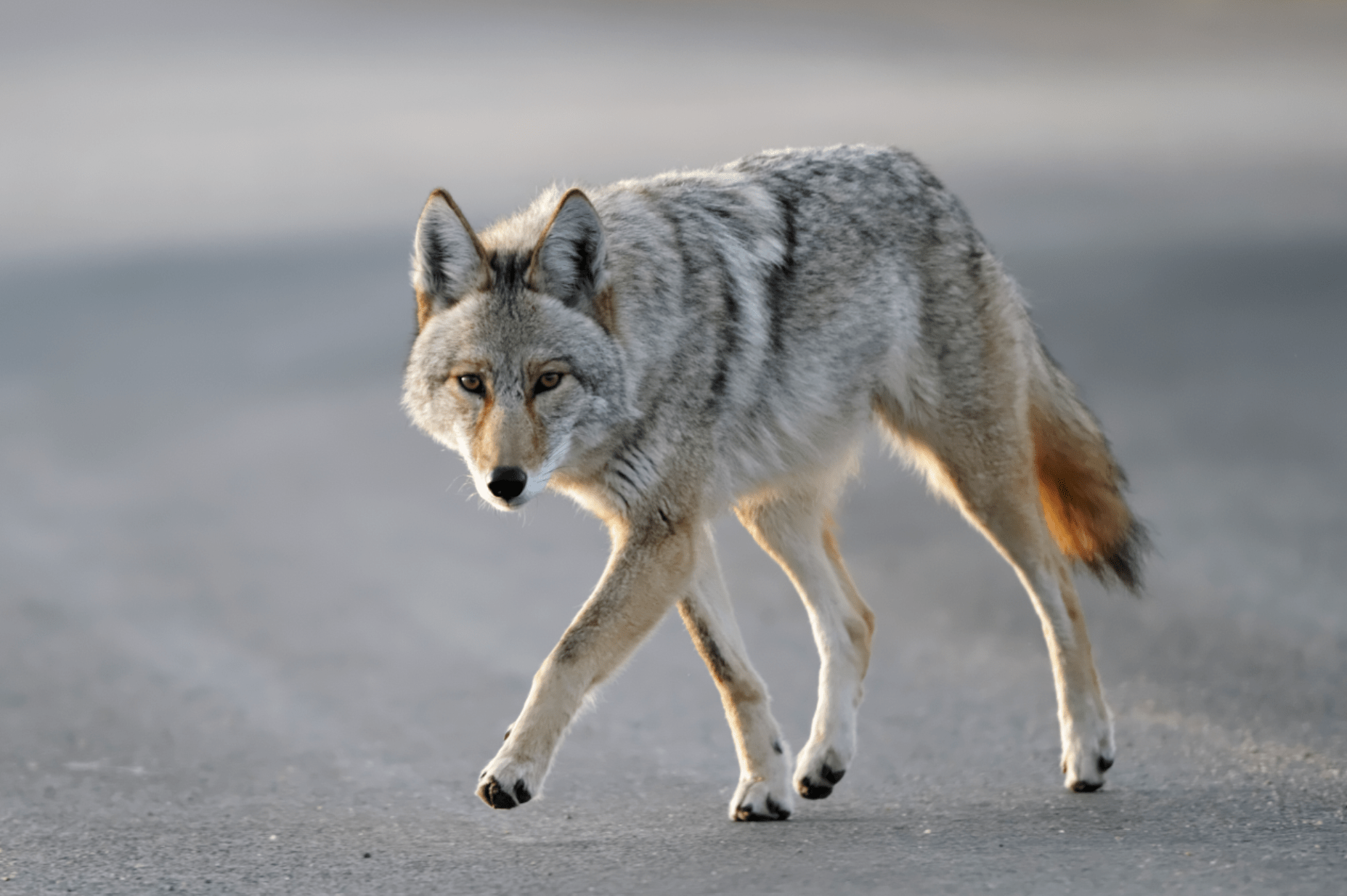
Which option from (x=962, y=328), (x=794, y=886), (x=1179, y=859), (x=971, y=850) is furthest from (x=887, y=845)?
(x=962, y=328)

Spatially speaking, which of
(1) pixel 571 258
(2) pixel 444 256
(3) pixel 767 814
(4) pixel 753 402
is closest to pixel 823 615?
(3) pixel 767 814

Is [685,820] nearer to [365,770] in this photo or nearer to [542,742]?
[542,742]

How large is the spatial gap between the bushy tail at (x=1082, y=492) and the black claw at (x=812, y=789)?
144 cm

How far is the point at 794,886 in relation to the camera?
3488 millimetres

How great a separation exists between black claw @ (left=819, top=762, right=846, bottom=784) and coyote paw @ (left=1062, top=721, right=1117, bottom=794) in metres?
0.76

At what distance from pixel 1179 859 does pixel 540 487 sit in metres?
1.93

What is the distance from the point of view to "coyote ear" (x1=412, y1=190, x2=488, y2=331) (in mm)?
4008

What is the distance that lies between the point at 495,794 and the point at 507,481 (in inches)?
31.5

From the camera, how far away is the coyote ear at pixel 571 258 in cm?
398

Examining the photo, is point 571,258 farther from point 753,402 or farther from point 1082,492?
point 1082,492

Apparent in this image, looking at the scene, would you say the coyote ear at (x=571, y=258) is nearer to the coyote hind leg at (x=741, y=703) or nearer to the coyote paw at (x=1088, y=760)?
the coyote hind leg at (x=741, y=703)

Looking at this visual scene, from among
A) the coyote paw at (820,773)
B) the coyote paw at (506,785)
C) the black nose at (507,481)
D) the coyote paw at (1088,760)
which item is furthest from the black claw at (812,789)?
the black nose at (507,481)

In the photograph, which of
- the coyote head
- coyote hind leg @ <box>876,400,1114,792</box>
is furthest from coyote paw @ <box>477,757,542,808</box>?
coyote hind leg @ <box>876,400,1114,792</box>

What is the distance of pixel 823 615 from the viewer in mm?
5020
